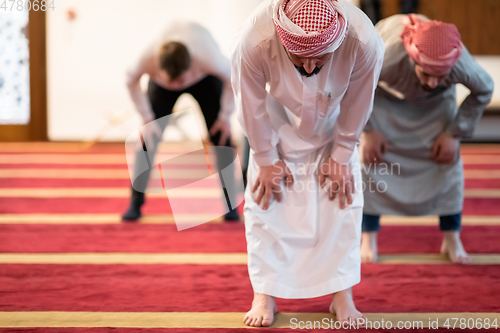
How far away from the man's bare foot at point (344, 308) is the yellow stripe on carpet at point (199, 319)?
1.3 inches

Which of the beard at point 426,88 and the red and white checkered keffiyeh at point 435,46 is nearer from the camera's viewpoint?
the red and white checkered keffiyeh at point 435,46

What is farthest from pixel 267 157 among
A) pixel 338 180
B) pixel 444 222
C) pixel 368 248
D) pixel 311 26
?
pixel 444 222

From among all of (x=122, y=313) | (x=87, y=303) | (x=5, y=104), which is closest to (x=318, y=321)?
(x=122, y=313)

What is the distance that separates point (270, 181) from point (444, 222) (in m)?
0.94

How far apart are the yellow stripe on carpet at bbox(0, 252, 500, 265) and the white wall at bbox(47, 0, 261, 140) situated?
13.4ft

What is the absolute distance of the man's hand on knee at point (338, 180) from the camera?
1.34 m

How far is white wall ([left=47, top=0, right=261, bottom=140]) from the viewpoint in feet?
18.8

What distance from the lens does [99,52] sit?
19.0ft

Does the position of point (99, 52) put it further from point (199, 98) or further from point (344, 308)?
point (344, 308)

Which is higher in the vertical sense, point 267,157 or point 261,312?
point 267,157

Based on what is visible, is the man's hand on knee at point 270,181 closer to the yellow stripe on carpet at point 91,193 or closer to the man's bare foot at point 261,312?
the man's bare foot at point 261,312

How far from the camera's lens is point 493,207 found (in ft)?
9.13

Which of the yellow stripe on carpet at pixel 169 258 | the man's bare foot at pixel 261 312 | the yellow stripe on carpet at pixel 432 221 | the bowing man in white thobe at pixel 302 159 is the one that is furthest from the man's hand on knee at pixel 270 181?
the yellow stripe on carpet at pixel 432 221

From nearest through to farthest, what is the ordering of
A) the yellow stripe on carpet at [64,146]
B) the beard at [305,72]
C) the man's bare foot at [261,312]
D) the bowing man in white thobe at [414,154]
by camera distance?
the beard at [305,72]
the man's bare foot at [261,312]
the bowing man in white thobe at [414,154]
the yellow stripe on carpet at [64,146]
